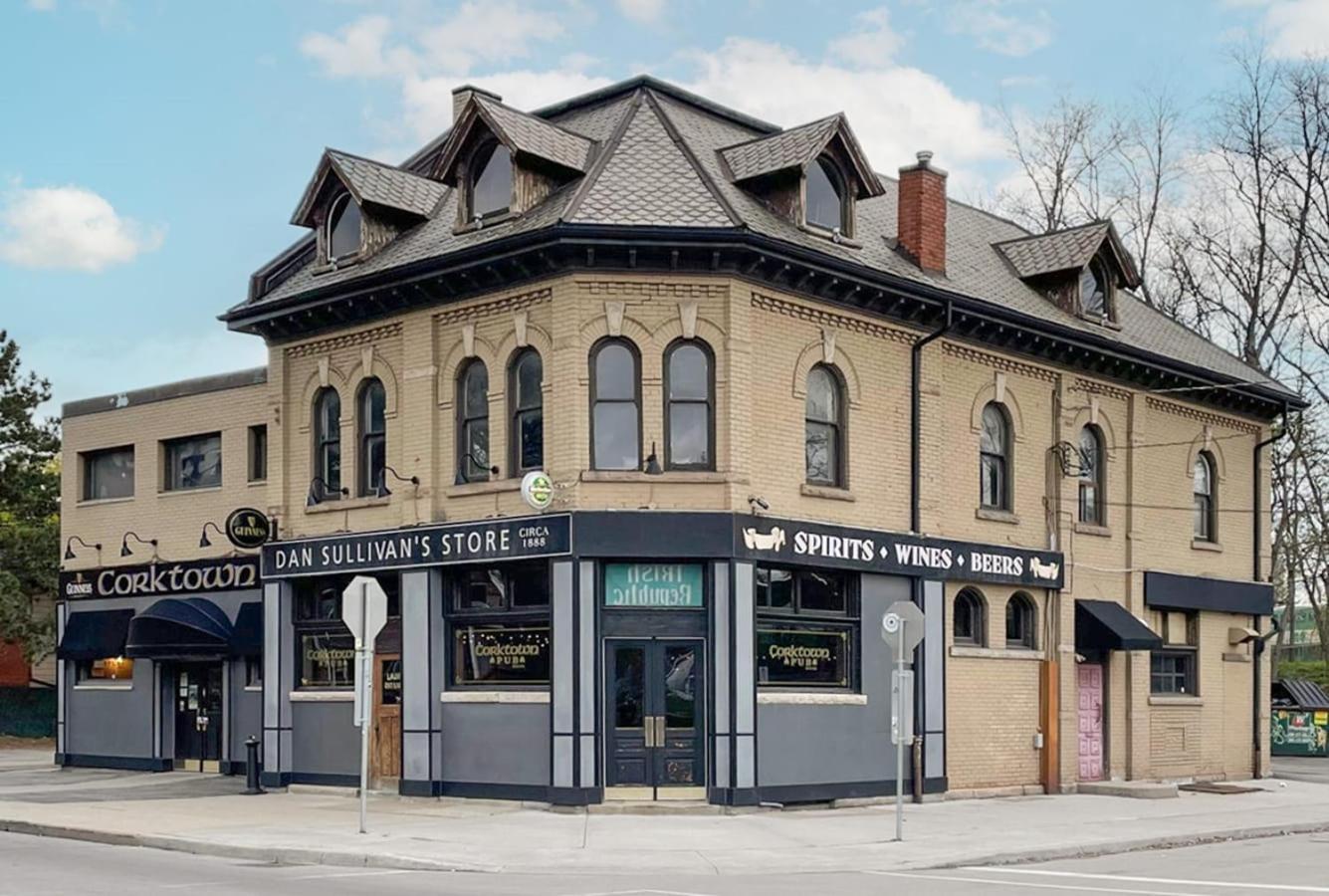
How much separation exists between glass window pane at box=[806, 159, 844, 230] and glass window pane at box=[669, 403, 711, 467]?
382cm

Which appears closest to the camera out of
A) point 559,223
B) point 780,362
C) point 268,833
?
point 268,833

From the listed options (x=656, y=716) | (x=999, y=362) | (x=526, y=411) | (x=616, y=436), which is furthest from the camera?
(x=999, y=362)

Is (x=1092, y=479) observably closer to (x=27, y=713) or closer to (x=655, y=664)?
(x=655, y=664)

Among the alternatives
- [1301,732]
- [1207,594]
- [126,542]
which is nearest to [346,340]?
[126,542]

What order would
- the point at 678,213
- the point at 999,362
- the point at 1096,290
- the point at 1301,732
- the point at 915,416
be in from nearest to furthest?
1. the point at 678,213
2. the point at 915,416
3. the point at 999,362
4. the point at 1096,290
5. the point at 1301,732

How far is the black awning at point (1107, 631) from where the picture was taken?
29.5 meters

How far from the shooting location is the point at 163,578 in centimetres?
3231

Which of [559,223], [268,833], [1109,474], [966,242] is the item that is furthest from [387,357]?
[1109,474]

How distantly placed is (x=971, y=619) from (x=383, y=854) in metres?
12.9

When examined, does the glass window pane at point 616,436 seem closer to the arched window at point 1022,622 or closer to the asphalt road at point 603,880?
the asphalt road at point 603,880

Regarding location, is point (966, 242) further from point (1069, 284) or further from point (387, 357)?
point (387, 357)

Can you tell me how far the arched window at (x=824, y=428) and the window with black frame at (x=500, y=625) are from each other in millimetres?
4337

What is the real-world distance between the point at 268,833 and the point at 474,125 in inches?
420

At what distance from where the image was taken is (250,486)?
3077 cm
